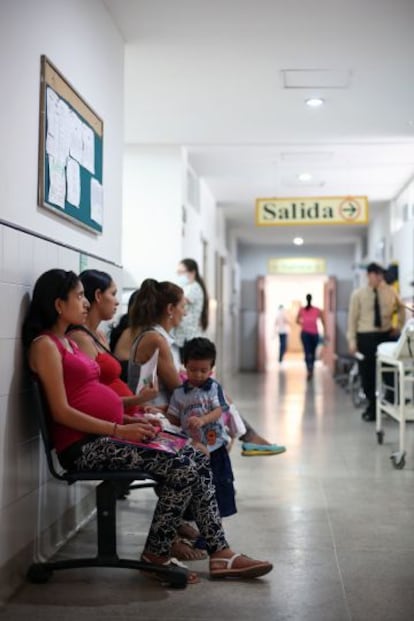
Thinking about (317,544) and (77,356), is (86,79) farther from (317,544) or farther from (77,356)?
(317,544)

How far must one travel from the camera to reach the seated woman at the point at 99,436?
114 inches

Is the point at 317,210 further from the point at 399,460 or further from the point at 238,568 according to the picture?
the point at 238,568

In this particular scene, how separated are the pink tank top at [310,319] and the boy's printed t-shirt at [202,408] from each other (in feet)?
37.3

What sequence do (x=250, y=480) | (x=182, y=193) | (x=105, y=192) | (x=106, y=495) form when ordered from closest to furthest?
1. (x=106, y=495)
2. (x=105, y=192)
3. (x=250, y=480)
4. (x=182, y=193)

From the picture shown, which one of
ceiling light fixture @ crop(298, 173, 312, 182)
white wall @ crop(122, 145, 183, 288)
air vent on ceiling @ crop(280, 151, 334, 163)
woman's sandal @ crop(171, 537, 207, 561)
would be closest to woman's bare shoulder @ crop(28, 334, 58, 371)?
woman's sandal @ crop(171, 537, 207, 561)

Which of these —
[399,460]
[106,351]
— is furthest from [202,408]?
[399,460]

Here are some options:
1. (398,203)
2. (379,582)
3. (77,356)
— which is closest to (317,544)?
(379,582)

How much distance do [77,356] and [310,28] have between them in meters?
2.80

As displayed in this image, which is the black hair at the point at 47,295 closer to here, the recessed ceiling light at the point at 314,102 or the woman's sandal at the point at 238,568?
the woman's sandal at the point at 238,568

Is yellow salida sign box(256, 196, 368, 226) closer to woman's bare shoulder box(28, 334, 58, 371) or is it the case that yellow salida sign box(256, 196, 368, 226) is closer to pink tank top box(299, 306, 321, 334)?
pink tank top box(299, 306, 321, 334)

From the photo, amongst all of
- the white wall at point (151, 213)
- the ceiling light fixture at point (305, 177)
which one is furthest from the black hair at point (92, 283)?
the ceiling light fixture at point (305, 177)

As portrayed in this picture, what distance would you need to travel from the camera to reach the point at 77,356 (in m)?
3.05

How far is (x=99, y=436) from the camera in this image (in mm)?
2996

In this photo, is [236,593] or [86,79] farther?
[86,79]
